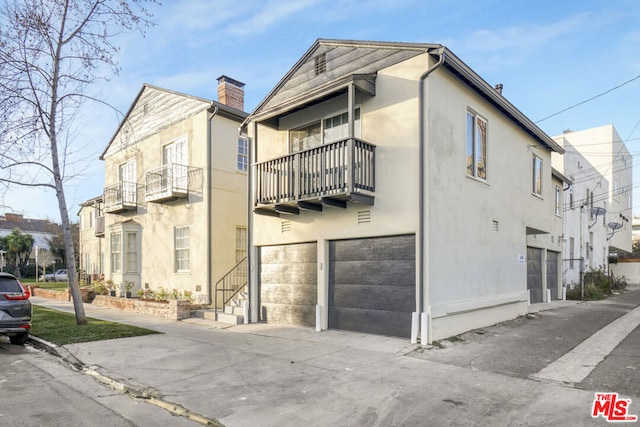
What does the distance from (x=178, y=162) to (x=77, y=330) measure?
7344 millimetres

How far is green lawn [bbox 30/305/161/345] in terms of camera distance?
998 centimetres

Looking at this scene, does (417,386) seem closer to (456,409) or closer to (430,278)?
(456,409)

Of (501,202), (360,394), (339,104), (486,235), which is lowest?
(360,394)

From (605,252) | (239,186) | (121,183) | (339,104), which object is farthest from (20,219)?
(605,252)

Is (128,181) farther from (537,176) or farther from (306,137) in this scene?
(537,176)

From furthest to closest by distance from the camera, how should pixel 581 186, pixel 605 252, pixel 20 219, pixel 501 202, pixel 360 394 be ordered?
pixel 20 219 < pixel 605 252 < pixel 581 186 < pixel 501 202 < pixel 360 394

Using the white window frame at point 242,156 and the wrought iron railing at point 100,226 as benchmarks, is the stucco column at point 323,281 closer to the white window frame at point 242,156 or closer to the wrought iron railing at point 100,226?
the white window frame at point 242,156

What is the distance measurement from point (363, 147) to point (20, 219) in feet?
217

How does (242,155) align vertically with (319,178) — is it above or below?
above

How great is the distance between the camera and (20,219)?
59.9 meters

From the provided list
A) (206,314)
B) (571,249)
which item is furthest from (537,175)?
(206,314)

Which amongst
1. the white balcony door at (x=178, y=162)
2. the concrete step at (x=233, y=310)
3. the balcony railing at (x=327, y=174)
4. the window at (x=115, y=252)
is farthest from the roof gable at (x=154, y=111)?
the concrete step at (x=233, y=310)

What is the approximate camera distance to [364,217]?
9.92 metres

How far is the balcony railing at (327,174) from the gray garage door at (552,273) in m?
13.1
